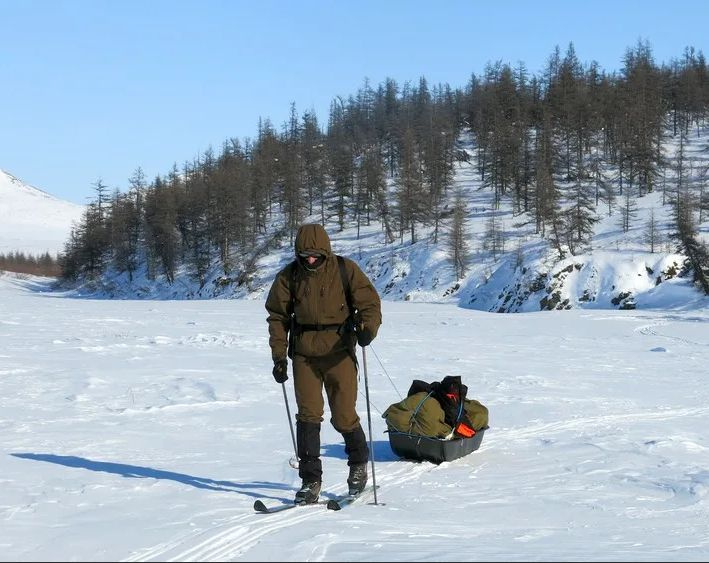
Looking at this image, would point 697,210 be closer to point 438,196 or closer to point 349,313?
point 438,196

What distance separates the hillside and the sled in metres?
38.2

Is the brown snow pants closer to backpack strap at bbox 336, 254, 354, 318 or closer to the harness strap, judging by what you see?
the harness strap

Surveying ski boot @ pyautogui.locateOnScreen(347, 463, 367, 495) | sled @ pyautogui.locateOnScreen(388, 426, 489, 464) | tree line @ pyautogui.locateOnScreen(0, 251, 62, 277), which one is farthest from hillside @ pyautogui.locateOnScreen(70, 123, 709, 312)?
tree line @ pyautogui.locateOnScreen(0, 251, 62, 277)

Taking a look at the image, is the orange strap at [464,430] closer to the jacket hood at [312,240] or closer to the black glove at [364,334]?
the black glove at [364,334]

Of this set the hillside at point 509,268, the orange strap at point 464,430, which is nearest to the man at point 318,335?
the orange strap at point 464,430

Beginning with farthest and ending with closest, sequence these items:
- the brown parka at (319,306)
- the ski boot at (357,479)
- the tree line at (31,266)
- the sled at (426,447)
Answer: the tree line at (31,266) < the sled at (426,447) < the ski boot at (357,479) < the brown parka at (319,306)

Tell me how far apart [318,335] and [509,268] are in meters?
47.1

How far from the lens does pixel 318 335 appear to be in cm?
564

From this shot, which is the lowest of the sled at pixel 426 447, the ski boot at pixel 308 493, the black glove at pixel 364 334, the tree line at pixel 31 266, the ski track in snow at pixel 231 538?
the sled at pixel 426 447

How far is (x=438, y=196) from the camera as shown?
71938 mm

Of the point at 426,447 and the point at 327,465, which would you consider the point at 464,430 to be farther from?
the point at 327,465

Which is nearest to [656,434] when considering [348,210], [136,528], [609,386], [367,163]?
[609,386]

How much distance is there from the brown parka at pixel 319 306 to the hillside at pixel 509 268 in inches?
1575

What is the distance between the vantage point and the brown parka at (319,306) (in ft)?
18.4
